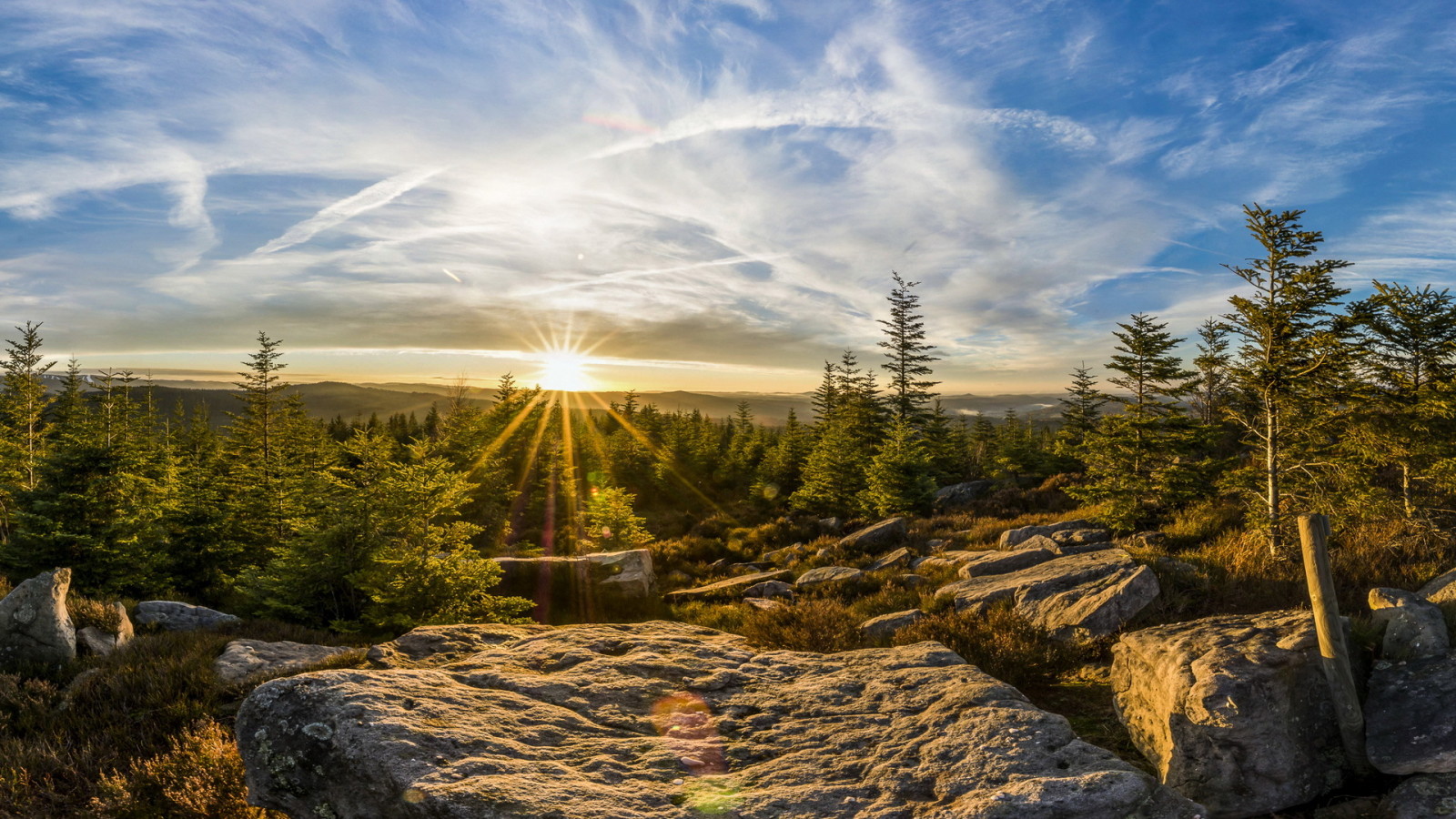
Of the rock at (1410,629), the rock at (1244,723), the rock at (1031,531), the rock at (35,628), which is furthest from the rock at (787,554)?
the rock at (35,628)

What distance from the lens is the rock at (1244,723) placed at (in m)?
4.38

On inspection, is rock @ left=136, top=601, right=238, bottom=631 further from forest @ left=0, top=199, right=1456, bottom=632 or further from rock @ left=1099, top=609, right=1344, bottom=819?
rock @ left=1099, top=609, right=1344, bottom=819

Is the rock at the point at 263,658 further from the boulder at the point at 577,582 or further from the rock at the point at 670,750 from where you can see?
the boulder at the point at 577,582

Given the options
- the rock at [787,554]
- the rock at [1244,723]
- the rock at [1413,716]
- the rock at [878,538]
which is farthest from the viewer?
the rock at [787,554]

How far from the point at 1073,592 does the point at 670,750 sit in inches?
287

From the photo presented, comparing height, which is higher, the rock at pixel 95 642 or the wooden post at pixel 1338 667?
the wooden post at pixel 1338 667

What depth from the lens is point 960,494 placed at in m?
28.3

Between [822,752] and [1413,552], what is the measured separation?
12.7 m

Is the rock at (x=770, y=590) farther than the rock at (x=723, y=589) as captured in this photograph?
No

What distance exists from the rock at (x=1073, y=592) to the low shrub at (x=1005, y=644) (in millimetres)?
390

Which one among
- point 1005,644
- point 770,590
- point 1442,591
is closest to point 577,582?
point 770,590

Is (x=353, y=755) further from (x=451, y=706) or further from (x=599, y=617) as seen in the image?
(x=599, y=617)

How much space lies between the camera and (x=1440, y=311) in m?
14.5

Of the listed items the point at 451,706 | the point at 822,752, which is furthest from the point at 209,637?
A: the point at 822,752
